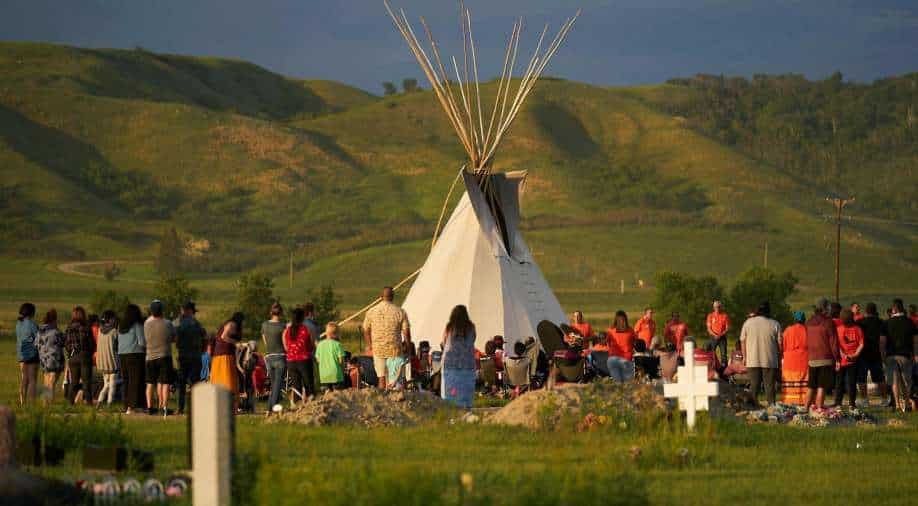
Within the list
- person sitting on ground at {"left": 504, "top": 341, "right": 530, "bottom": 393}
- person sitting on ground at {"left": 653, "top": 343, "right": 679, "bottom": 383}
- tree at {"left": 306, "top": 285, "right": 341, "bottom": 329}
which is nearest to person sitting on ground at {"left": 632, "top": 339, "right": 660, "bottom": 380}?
person sitting on ground at {"left": 653, "top": 343, "right": 679, "bottom": 383}

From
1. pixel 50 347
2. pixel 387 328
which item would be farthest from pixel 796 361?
pixel 50 347

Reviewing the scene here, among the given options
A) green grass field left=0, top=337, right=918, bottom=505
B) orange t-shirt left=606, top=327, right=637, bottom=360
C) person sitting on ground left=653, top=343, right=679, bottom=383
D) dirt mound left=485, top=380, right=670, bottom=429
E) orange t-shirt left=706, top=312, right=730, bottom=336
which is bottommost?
green grass field left=0, top=337, right=918, bottom=505

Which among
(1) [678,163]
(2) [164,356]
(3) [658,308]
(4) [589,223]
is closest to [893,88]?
(1) [678,163]

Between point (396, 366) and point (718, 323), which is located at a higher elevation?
point (718, 323)

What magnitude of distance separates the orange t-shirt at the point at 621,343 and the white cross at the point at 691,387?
214 inches

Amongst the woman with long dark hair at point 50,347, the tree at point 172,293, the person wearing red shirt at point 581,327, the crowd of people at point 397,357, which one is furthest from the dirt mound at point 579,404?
the tree at point 172,293

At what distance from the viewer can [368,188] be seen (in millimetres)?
116062

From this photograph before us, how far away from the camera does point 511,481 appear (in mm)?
8750

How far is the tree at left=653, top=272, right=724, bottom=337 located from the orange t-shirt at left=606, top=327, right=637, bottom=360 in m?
35.7

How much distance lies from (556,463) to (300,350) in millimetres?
5812

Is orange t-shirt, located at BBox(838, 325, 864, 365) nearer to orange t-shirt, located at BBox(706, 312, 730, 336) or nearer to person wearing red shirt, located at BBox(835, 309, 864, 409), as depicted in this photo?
person wearing red shirt, located at BBox(835, 309, 864, 409)

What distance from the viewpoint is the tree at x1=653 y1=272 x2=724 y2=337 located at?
54406mm

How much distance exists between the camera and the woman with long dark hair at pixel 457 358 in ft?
51.6

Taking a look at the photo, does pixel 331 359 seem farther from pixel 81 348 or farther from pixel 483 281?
pixel 483 281
